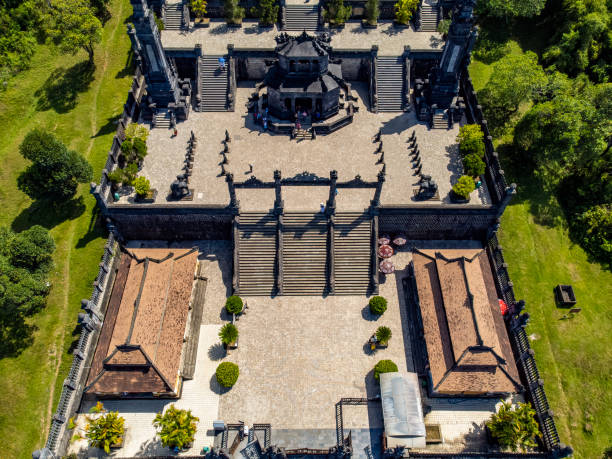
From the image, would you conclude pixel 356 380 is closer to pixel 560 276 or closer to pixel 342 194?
pixel 342 194

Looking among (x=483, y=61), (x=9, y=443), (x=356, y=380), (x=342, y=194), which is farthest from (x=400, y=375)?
(x=483, y=61)

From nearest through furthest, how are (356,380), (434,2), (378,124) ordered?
(356,380) < (378,124) < (434,2)

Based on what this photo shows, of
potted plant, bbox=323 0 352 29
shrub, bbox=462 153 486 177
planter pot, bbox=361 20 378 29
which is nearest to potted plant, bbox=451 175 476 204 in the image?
shrub, bbox=462 153 486 177

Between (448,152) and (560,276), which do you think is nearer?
(560,276)

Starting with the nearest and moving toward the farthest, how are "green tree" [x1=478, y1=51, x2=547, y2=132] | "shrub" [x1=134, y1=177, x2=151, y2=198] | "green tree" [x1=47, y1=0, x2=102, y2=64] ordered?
"shrub" [x1=134, y1=177, x2=151, y2=198], "green tree" [x1=478, y1=51, x2=547, y2=132], "green tree" [x1=47, y1=0, x2=102, y2=64]

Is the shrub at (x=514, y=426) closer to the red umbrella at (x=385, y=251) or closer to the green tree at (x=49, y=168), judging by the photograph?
the red umbrella at (x=385, y=251)

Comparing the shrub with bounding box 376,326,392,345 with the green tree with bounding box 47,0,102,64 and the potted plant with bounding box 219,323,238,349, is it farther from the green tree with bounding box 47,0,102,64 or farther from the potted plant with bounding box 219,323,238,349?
the green tree with bounding box 47,0,102,64

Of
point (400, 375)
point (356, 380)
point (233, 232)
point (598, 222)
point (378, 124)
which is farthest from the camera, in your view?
point (378, 124)
